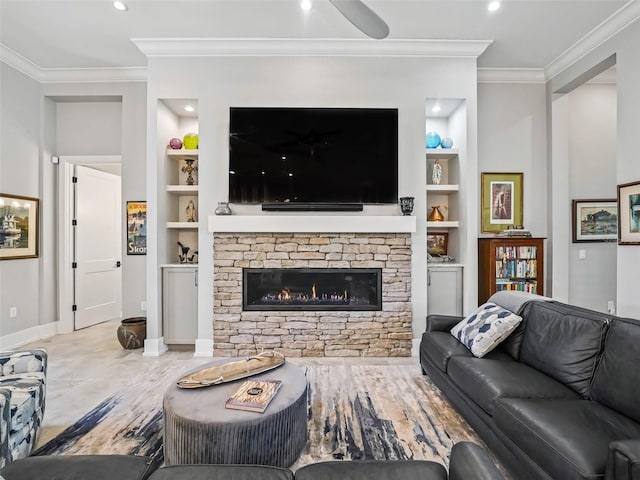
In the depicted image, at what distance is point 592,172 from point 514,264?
1.83 m

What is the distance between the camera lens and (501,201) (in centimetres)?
449

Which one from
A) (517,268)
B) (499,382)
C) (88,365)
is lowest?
(88,365)

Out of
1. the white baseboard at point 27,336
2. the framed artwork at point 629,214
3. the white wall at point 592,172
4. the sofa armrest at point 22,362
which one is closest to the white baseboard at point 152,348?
the sofa armrest at point 22,362

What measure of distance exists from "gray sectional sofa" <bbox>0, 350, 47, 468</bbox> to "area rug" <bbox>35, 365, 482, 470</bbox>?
0.16 meters

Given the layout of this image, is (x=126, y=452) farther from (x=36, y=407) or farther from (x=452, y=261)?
(x=452, y=261)

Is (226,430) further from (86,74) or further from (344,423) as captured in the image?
(86,74)

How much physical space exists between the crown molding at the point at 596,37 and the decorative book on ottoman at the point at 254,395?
178 inches

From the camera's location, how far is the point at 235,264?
12.8 ft

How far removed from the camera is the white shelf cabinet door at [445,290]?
4.03 metres

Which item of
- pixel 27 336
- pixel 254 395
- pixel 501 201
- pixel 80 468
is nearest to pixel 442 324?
pixel 254 395

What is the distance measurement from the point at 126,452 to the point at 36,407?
0.63 meters

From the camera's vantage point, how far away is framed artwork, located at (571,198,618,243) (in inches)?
176

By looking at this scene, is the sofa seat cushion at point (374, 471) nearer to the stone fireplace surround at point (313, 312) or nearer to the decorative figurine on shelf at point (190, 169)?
the stone fireplace surround at point (313, 312)

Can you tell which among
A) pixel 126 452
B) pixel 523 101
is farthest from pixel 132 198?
pixel 523 101
